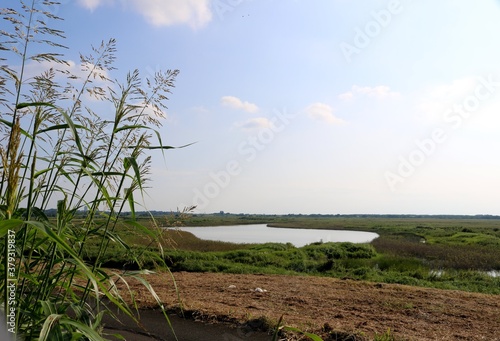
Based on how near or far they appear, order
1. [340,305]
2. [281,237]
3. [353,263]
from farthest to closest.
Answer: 1. [281,237]
2. [353,263]
3. [340,305]

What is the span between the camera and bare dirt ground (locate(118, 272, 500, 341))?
664cm

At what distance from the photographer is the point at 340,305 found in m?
8.78

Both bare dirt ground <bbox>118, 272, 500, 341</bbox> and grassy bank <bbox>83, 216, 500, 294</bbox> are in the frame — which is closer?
bare dirt ground <bbox>118, 272, 500, 341</bbox>

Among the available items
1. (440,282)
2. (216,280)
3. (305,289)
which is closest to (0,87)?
(305,289)

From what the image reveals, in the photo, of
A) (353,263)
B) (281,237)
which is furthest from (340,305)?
(281,237)

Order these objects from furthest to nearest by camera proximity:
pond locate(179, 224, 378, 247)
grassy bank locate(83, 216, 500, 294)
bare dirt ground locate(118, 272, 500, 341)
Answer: pond locate(179, 224, 378, 247)
grassy bank locate(83, 216, 500, 294)
bare dirt ground locate(118, 272, 500, 341)

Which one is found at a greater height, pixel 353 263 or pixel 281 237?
pixel 353 263

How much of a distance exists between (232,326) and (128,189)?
14.2ft

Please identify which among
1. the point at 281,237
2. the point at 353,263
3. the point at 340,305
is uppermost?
the point at 340,305

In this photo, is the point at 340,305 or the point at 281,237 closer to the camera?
the point at 340,305

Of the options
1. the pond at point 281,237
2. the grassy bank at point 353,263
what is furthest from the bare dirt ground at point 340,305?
the pond at point 281,237

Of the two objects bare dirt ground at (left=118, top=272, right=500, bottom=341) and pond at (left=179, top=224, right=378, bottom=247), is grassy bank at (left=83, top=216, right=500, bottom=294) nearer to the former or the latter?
bare dirt ground at (left=118, top=272, right=500, bottom=341)

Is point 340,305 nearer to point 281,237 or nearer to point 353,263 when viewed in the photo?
point 353,263

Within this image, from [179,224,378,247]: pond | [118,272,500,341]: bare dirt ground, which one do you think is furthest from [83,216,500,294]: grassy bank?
[179,224,378,247]: pond
